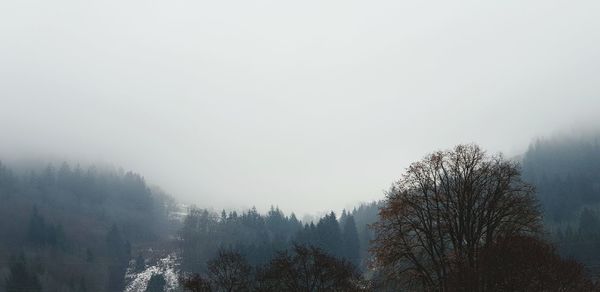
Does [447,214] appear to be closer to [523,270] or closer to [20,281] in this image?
[523,270]

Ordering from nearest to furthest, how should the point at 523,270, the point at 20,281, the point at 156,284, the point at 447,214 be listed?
the point at 523,270 < the point at 447,214 < the point at 20,281 < the point at 156,284

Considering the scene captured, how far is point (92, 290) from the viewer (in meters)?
198

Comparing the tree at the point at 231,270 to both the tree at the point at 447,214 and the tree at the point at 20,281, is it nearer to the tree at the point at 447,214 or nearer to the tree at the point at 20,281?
the tree at the point at 447,214

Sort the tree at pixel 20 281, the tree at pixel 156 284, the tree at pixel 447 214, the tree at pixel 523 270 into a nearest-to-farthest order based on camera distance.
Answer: the tree at pixel 523 270, the tree at pixel 447 214, the tree at pixel 20 281, the tree at pixel 156 284

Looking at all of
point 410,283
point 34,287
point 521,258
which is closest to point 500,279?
point 521,258

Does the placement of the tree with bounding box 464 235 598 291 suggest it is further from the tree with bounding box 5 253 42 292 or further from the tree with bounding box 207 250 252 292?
the tree with bounding box 5 253 42 292

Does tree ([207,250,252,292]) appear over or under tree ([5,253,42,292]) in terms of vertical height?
under

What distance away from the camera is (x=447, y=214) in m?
42.7

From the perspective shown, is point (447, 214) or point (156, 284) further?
point (156, 284)

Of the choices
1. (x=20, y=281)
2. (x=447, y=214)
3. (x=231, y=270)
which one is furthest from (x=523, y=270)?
(x=20, y=281)

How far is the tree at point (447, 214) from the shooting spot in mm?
41625

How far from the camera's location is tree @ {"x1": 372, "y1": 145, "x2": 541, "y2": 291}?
41.6 metres

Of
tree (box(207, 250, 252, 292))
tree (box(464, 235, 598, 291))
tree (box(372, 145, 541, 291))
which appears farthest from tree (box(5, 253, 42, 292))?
tree (box(464, 235, 598, 291))

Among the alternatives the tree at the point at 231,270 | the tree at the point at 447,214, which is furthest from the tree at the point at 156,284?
the tree at the point at 447,214
